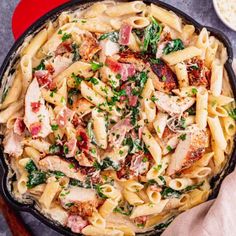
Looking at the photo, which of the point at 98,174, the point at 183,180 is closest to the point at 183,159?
the point at 183,180

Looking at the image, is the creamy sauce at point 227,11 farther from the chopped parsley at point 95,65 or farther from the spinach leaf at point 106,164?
the spinach leaf at point 106,164

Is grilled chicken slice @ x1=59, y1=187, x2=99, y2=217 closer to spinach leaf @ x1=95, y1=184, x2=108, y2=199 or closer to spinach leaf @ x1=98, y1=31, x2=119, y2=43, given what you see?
spinach leaf @ x1=95, y1=184, x2=108, y2=199

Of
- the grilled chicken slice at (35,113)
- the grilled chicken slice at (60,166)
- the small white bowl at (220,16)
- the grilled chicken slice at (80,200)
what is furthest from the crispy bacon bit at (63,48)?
the small white bowl at (220,16)

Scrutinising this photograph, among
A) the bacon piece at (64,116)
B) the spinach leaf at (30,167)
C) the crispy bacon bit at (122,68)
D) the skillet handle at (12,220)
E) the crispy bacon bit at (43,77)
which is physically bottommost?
the skillet handle at (12,220)

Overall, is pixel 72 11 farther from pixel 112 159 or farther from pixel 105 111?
pixel 112 159

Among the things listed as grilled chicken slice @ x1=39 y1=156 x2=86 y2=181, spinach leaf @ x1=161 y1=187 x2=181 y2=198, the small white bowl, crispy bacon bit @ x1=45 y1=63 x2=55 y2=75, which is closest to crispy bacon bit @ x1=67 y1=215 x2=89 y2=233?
grilled chicken slice @ x1=39 y1=156 x2=86 y2=181
